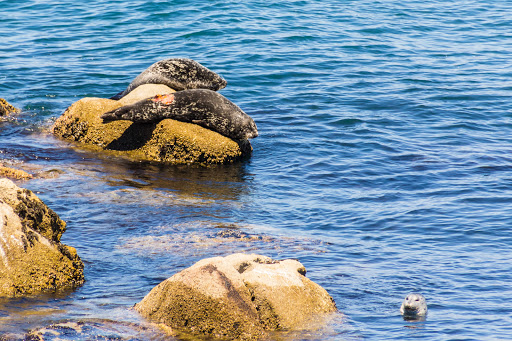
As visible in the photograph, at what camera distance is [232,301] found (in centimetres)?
585


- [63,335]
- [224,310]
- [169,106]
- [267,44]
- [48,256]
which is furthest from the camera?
[267,44]

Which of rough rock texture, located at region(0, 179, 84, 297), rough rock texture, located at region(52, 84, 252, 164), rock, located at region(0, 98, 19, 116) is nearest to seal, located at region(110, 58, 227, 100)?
rough rock texture, located at region(52, 84, 252, 164)

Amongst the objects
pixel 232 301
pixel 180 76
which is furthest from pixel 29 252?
pixel 180 76

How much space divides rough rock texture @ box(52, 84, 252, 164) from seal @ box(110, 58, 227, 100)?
244 millimetres

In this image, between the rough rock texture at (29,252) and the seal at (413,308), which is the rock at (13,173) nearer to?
the rough rock texture at (29,252)

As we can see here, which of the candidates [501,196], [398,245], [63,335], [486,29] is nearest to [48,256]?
[63,335]

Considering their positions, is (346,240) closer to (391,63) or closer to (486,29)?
(391,63)

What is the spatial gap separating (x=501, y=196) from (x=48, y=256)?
692 cm

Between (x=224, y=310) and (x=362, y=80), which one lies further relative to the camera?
(x=362, y=80)

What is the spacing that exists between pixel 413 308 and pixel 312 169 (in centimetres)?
516

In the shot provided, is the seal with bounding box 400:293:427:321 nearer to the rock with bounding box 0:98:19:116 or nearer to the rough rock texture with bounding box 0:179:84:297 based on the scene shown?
the rough rock texture with bounding box 0:179:84:297

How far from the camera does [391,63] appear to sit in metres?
17.9

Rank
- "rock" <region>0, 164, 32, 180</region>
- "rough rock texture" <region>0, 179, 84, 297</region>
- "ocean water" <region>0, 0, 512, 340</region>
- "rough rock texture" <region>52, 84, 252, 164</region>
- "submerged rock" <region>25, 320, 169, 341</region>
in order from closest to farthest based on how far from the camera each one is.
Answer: "submerged rock" <region>25, 320, 169, 341</region> < "rough rock texture" <region>0, 179, 84, 297</region> < "ocean water" <region>0, 0, 512, 340</region> < "rock" <region>0, 164, 32, 180</region> < "rough rock texture" <region>52, 84, 252, 164</region>

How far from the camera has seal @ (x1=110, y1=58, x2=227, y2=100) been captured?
41.1 ft
